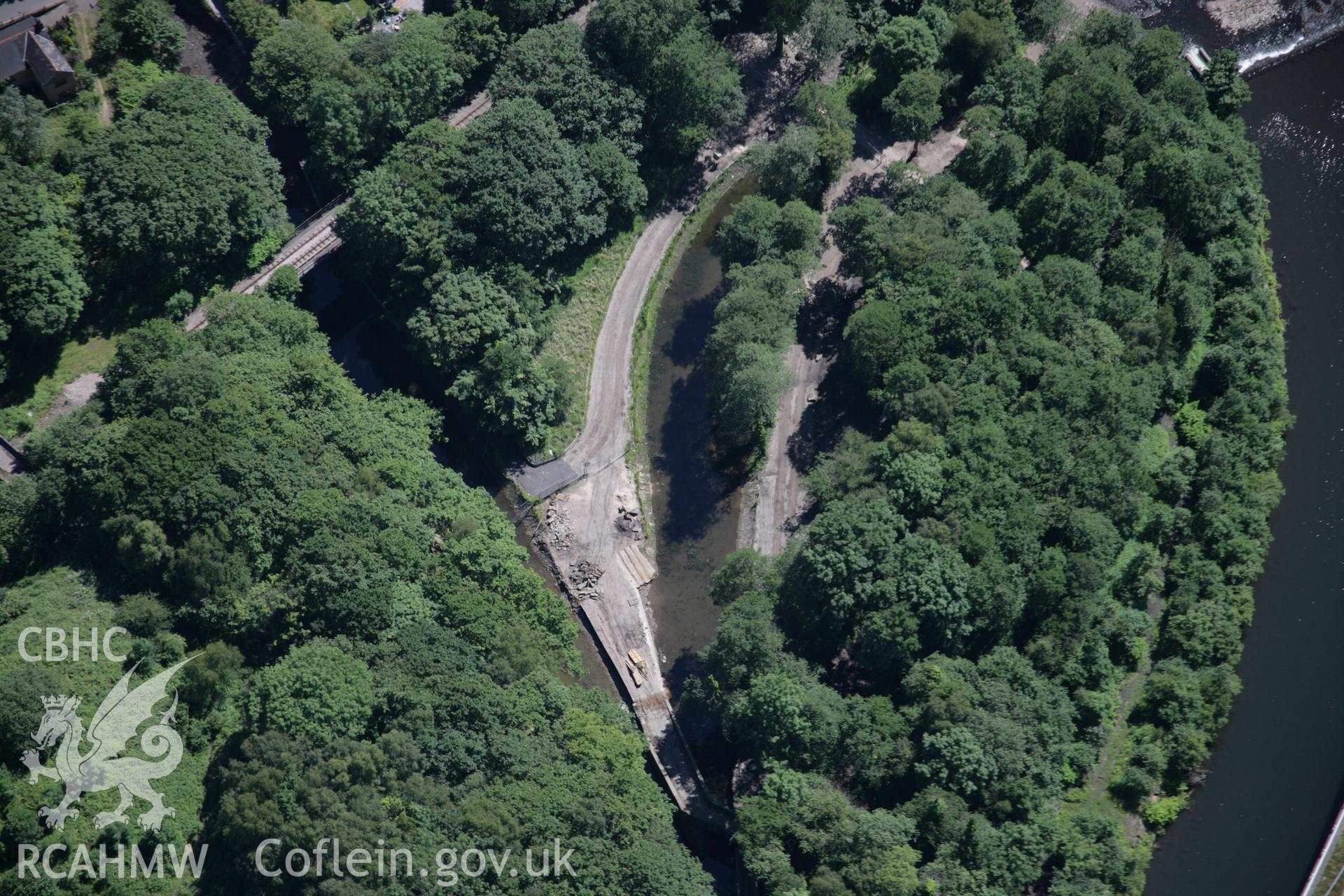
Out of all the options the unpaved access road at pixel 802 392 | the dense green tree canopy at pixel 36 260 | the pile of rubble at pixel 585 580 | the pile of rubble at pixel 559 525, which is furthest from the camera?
the unpaved access road at pixel 802 392

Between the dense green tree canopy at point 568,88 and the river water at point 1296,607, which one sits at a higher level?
the dense green tree canopy at point 568,88

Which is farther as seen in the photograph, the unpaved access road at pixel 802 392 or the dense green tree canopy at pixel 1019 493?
the unpaved access road at pixel 802 392

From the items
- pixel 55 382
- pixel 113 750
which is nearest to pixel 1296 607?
pixel 113 750

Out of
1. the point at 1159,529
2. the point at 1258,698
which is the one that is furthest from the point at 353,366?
the point at 1258,698

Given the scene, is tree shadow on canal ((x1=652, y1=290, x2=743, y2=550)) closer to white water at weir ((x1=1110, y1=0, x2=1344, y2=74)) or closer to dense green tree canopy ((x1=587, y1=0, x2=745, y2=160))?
dense green tree canopy ((x1=587, y1=0, x2=745, y2=160))

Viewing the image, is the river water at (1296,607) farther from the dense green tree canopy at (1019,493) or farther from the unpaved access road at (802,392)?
the unpaved access road at (802,392)

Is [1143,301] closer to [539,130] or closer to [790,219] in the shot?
[790,219]

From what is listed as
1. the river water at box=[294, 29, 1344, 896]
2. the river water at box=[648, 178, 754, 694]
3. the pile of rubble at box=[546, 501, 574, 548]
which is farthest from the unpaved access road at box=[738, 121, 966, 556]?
the pile of rubble at box=[546, 501, 574, 548]

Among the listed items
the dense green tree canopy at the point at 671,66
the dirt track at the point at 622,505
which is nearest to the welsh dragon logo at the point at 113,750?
the dirt track at the point at 622,505
